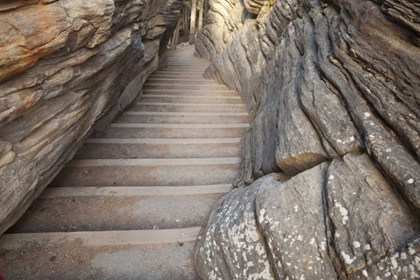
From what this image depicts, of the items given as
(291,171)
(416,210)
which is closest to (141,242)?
(291,171)

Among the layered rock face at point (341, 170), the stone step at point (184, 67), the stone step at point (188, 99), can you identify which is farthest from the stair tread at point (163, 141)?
the stone step at point (184, 67)

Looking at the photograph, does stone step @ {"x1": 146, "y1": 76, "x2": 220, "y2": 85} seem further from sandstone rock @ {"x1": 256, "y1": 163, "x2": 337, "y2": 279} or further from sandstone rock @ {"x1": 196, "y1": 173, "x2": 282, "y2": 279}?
sandstone rock @ {"x1": 256, "y1": 163, "x2": 337, "y2": 279}

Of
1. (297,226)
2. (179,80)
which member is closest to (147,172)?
(297,226)

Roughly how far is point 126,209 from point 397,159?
395 centimetres

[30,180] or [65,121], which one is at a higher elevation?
[65,121]

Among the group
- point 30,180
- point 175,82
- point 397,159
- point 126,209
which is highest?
point 397,159

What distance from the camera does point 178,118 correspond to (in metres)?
7.65

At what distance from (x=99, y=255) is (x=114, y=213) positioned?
89 centimetres

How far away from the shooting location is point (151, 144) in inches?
249

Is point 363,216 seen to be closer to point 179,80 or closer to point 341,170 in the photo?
point 341,170

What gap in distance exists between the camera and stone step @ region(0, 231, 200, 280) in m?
3.38

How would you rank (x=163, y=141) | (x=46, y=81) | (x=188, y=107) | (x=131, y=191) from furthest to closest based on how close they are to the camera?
(x=188, y=107) < (x=163, y=141) < (x=131, y=191) < (x=46, y=81)

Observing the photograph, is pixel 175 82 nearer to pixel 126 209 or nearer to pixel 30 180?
pixel 126 209

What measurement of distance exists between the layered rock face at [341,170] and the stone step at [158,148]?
2134 mm
